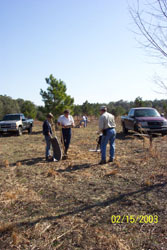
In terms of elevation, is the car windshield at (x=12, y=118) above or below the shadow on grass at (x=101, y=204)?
above

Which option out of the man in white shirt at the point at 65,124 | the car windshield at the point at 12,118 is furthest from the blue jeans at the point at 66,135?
the car windshield at the point at 12,118

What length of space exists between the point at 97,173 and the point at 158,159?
7.35ft

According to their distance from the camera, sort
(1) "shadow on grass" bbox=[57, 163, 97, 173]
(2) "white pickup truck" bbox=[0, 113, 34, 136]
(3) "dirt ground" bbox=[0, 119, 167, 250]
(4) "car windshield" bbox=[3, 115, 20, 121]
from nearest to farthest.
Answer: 1. (3) "dirt ground" bbox=[0, 119, 167, 250]
2. (1) "shadow on grass" bbox=[57, 163, 97, 173]
3. (2) "white pickup truck" bbox=[0, 113, 34, 136]
4. (4) "car windshield" bbox=[3, 115, 20, 121]

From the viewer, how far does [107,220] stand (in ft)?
9.99

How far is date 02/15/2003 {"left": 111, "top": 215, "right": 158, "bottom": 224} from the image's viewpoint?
9.82ft

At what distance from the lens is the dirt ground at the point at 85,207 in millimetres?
2609

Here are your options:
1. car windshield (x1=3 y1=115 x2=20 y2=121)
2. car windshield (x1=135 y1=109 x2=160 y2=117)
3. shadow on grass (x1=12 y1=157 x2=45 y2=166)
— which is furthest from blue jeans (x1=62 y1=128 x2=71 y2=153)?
car windshield (x1=3 y1=115 x2=20 y2=121)

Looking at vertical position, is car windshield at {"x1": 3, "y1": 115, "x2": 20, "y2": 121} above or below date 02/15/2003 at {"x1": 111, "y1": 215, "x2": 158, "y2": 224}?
above

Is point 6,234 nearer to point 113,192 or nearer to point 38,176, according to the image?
point 113,192

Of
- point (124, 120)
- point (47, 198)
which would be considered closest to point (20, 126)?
point (124, 120)

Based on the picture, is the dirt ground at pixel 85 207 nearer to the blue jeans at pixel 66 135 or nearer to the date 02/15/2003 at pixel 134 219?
the date 02/15/2003 at pixel 134 219

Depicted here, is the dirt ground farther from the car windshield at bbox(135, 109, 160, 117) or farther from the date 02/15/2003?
the car windshield at bbox(135, 109, 160, 117)

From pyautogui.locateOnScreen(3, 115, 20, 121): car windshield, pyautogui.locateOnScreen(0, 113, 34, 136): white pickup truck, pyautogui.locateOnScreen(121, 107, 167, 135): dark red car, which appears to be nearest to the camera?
pyautogui.locateOnScreen(121, 107, 167, 135): dark red car

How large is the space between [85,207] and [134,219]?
806 mm
